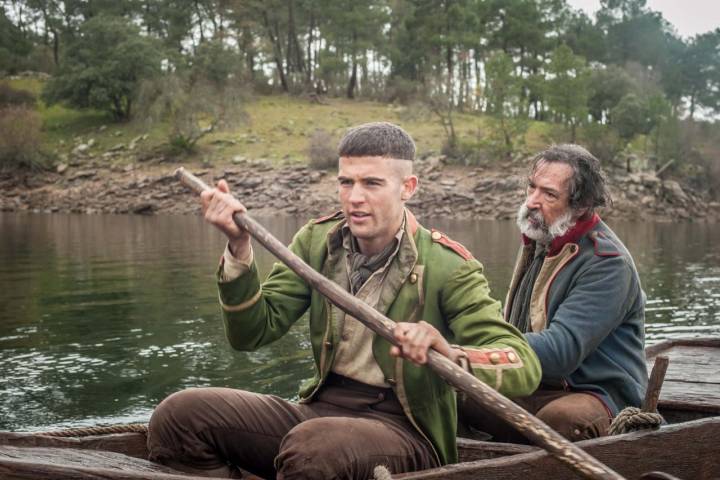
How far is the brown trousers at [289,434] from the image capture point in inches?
124

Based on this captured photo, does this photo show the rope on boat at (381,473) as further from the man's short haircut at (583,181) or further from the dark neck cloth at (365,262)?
the man's short haircut at (583,181)

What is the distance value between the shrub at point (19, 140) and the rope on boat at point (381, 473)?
42.0 meters

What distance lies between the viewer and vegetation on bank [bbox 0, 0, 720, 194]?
40906 millimetres

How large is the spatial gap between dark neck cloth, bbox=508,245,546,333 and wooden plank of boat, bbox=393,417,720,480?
1118 mm

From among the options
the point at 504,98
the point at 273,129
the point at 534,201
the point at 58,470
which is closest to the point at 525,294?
the point at 534,201

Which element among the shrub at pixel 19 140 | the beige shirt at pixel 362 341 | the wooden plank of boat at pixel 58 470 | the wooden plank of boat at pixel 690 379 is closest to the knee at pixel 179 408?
the wooden plank of boat at pixel 58 470

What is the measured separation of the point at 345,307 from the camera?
313 centimetres

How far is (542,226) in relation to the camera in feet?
16.0

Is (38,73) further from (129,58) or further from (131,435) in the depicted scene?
(131,435)

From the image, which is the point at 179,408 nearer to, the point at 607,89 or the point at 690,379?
the point at 690,379

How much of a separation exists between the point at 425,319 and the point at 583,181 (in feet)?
5.99

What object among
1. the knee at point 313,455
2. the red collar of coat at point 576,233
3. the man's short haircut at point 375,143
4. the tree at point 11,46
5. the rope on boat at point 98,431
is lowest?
the rope on boat at point 98,431

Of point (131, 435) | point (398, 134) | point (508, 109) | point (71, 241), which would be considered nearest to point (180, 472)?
point (131, 435)

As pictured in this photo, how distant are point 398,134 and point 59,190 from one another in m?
39.9
